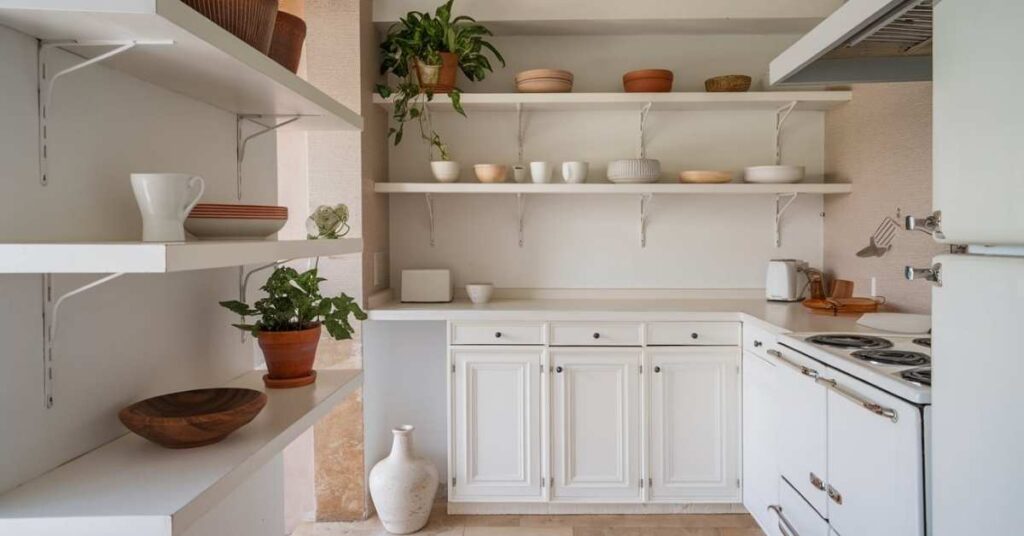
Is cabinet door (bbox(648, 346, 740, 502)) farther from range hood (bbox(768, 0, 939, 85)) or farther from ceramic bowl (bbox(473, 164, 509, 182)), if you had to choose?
range hood (bbox(768, 0, 939, 85))

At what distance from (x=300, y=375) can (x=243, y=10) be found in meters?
0.83

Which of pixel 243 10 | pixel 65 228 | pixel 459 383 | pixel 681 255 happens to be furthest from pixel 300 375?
pixel 681 255

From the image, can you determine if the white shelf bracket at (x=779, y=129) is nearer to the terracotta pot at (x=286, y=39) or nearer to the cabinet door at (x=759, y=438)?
the cabinet door at (x=759, y=438)

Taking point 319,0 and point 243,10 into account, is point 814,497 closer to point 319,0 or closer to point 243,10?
point 243,10

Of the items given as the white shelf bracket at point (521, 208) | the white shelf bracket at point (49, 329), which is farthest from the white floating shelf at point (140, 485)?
the white shelf bracket at point (521, 208)

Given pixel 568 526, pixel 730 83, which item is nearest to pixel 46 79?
pixel 568 526

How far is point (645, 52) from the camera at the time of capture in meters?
3.28

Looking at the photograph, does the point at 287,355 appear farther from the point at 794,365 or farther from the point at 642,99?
the point at 642,99

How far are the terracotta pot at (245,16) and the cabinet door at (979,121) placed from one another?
4.25 feet

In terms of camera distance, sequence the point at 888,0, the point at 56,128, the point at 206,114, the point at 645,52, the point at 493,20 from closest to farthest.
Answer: the point at 56,128 < the point at 888,0 < the point at 206,114 < the point at 493,20 < the point at 645,52

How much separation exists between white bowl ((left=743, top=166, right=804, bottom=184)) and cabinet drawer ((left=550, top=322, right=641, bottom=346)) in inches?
36.3

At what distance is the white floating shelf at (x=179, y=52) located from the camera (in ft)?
2.78

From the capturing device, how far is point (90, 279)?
3.64ft

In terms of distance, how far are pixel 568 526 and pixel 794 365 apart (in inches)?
48.5
